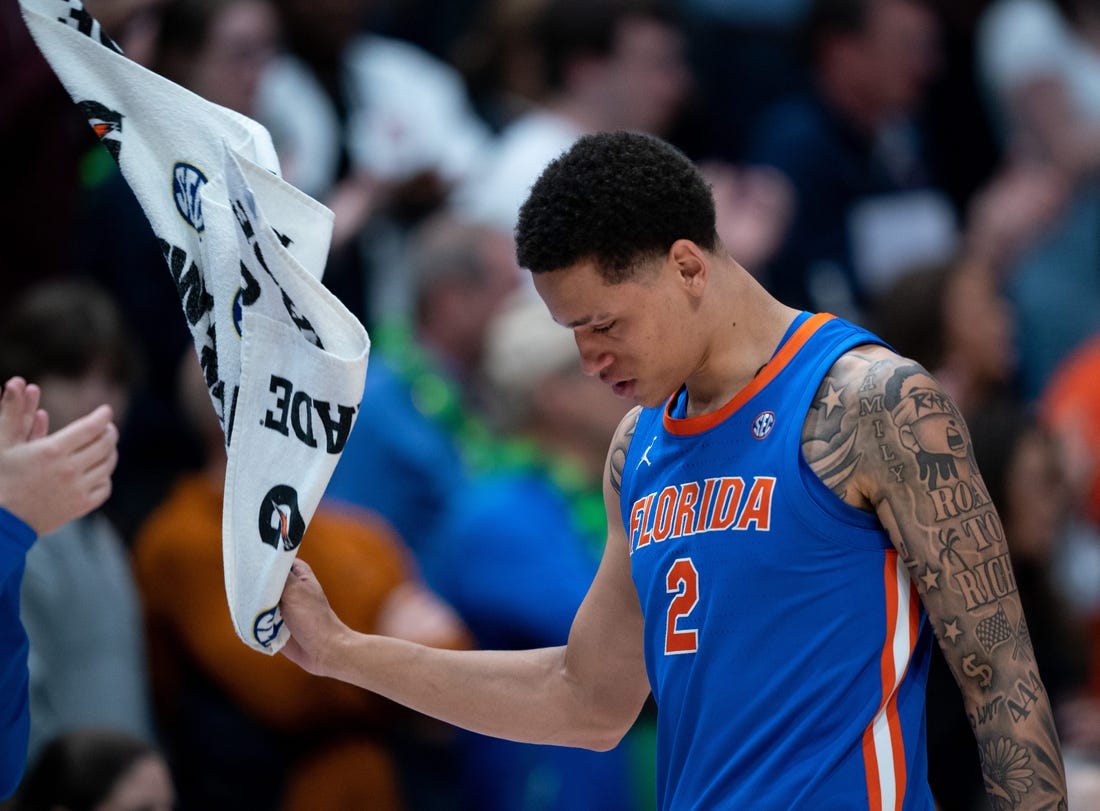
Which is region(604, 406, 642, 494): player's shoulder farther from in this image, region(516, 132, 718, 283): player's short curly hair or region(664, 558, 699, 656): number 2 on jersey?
region(516, 132, 718, 283): player's short curly hair

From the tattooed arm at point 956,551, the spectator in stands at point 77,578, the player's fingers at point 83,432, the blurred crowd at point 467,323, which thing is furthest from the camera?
the blurred crowd at point 467,323

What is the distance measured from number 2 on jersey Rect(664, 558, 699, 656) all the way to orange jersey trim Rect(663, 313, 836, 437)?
0.25 m

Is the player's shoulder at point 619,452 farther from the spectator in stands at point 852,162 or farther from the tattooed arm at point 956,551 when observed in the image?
the spectator in stands at point 852,162

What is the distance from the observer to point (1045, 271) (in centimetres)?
800

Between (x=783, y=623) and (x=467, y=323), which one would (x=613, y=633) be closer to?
(x=783, y=623)

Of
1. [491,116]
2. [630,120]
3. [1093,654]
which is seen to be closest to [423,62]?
[491,116]

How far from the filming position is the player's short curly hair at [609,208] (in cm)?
308

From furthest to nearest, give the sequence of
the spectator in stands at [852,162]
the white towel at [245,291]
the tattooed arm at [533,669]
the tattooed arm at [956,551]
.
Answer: the spectator in stands at [852,162], the tattooed arm at [533,669], the white towel at [245,291], the tattooed arm at [956,551]

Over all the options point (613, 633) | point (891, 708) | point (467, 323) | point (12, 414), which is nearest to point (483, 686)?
point (613, 633)

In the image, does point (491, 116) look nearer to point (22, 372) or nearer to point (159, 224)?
point (22, 372)

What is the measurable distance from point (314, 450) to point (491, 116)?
5.14 m

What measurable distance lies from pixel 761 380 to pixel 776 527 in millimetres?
286

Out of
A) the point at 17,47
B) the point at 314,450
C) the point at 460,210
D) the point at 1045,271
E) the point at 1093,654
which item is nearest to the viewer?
the point at 314,450

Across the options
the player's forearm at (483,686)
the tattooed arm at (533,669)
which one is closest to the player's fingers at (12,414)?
the tattooed arm at (533,669)
